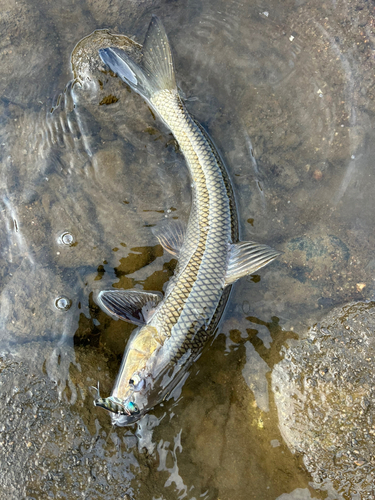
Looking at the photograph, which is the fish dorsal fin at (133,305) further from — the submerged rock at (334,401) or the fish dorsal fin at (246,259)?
the submerged rock at (334,401)

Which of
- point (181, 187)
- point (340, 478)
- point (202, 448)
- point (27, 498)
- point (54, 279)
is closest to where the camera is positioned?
point (27, 498)

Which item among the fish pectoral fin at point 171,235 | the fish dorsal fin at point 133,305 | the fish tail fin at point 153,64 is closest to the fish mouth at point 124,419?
the fish dorsal fin at point 133,305

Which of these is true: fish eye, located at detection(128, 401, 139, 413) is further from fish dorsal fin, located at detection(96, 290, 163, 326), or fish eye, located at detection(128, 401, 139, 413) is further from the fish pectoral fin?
the fish pectoral fin

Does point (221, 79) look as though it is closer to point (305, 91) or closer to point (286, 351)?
point (305, 91)

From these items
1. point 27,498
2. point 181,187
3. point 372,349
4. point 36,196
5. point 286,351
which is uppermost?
point 181,187

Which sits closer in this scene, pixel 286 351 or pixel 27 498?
pixel 27 498

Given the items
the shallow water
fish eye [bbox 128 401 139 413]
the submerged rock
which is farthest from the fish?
the submerged rock

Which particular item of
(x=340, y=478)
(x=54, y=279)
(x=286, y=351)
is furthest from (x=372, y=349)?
(x=54, y=279)

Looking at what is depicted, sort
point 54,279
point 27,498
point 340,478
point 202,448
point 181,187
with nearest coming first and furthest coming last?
point 27,498 → point 340,478 → point 202,448 → point 54,279 → point 181,187
